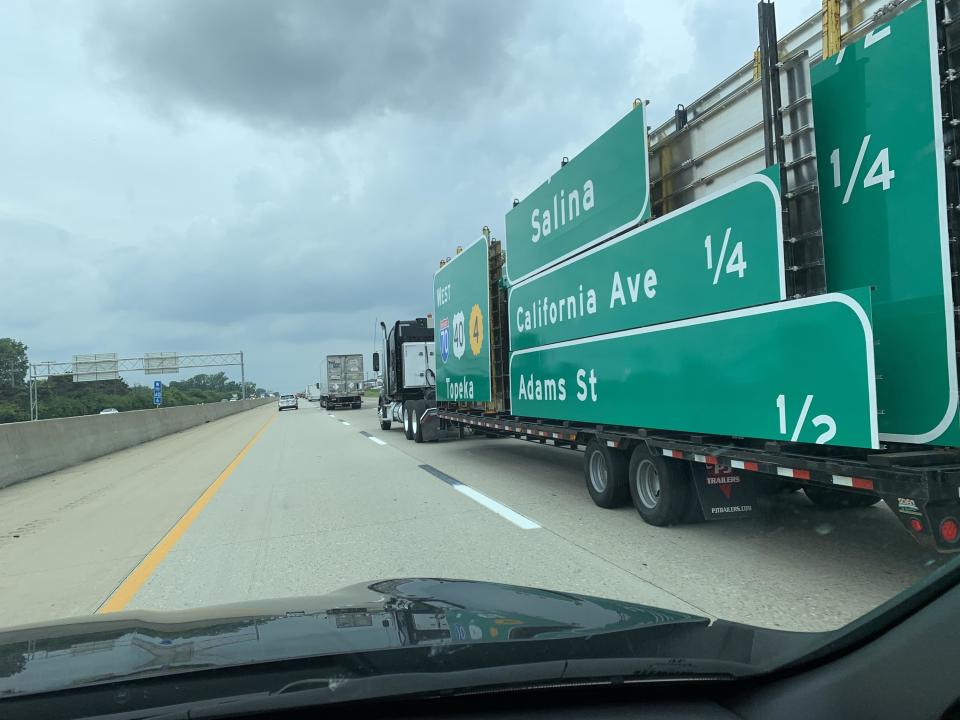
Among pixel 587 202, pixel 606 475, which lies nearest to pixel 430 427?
pixel 606 475

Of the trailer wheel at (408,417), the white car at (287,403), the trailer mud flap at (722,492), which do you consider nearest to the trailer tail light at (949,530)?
the trailer mud flap at (722,492)

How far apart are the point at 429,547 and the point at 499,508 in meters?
2.04

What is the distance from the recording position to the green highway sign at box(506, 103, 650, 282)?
7035mm

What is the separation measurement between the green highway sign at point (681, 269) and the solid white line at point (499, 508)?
2258mm

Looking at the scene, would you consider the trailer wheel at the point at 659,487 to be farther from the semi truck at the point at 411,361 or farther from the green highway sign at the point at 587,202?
the semi truck at the point at 411,361

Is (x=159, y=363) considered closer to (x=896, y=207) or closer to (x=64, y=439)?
(x=64, y=439)

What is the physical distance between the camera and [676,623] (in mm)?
2410

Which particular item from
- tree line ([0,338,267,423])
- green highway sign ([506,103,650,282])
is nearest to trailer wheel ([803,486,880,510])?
green highway sign ([506,103,650,282])

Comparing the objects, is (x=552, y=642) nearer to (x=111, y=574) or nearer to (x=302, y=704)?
(x=302, y=704)

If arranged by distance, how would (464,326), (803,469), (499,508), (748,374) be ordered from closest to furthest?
(803,469)
(748,374)
(499,508)
(464,326)

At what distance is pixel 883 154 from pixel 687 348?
2.22 meters

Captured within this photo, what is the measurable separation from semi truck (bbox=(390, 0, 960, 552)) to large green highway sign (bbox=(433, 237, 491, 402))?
12.1 feet

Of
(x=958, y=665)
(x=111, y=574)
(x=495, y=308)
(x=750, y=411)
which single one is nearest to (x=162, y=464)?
(x=495, y=308)

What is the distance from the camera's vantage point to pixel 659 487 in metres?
7.01
